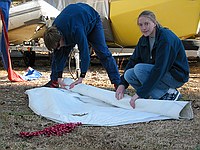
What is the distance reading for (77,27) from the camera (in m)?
4.20

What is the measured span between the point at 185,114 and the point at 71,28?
4.39 ft

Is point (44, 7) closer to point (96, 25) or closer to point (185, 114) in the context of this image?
point (96, 25)

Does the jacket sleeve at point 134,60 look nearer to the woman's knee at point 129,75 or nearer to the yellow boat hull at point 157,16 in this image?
the woman's knee at point 129,75

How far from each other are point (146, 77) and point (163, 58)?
0.41m

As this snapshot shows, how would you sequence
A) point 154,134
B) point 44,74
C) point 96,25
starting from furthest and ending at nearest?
point 44,74, point 96,25, point 154,134

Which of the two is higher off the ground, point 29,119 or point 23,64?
point 29,119

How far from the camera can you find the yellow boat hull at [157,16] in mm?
6641

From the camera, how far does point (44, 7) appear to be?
6910 millimetres

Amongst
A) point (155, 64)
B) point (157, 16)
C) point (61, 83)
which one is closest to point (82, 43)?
point (61, 83)

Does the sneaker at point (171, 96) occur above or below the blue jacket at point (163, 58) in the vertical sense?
below

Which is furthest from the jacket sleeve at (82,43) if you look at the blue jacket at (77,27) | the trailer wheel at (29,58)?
the trailer wheel at (29,58)

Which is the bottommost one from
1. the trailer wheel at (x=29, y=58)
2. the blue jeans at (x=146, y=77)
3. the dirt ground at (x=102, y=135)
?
the trailer wheel at (x=29, y=58)

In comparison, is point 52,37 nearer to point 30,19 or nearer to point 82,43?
point 82,43

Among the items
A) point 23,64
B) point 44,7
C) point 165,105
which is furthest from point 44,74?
point 165,105
